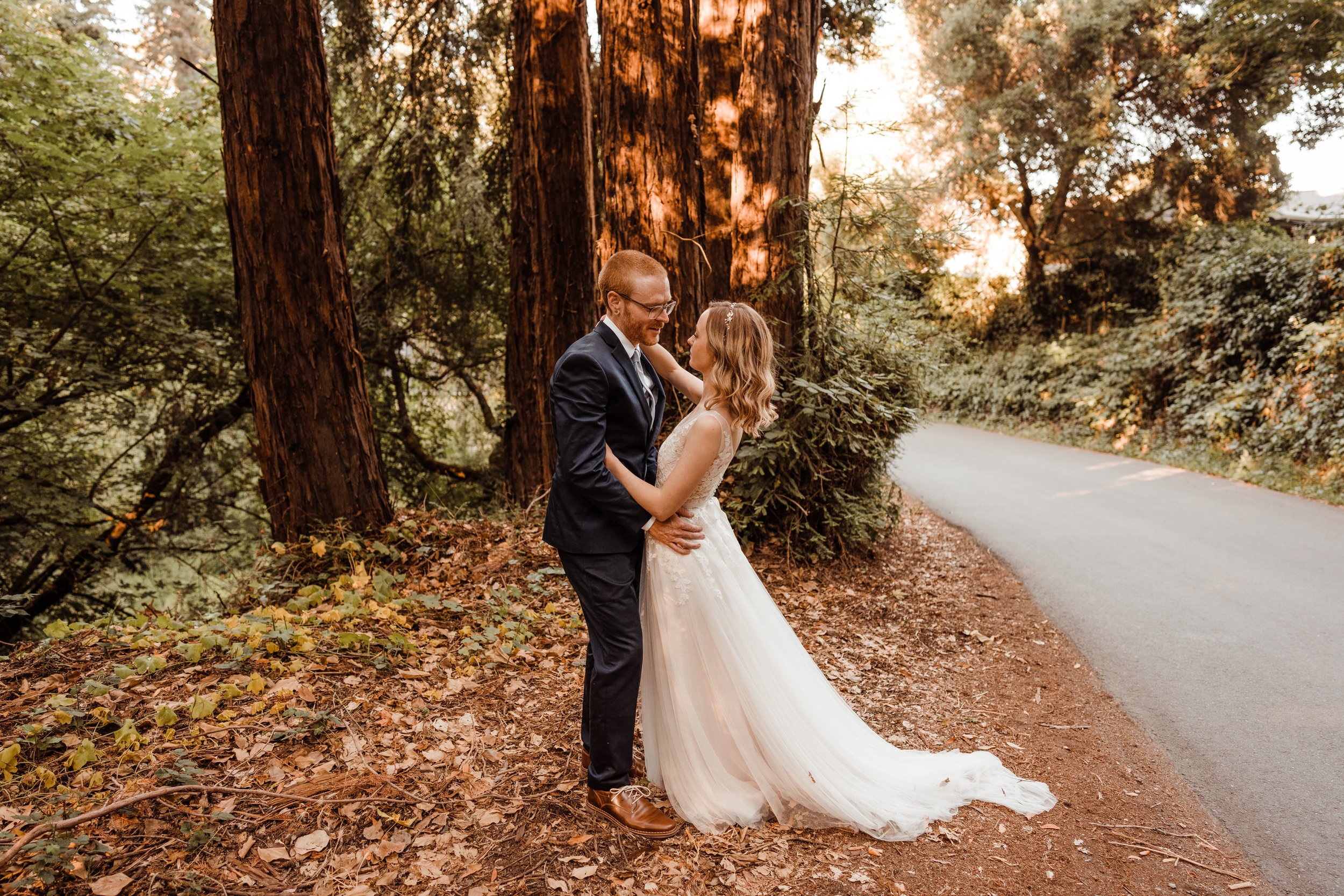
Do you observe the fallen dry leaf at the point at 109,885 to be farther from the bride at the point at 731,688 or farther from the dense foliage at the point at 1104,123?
the dense foliage at the point at 1104,123

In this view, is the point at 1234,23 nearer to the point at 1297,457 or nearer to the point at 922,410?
the point at 1297,457

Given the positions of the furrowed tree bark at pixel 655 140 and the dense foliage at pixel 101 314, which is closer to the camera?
the furrowed tree bark at pixel 655 140

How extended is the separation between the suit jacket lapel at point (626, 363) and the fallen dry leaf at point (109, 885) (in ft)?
8.53

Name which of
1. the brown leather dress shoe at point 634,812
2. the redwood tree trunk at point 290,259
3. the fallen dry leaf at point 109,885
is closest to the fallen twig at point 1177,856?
the brown leather dress shoe at point 634,812

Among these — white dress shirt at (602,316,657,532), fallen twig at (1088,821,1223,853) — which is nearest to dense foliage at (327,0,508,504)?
white dress shirt at (602,316,657,532)

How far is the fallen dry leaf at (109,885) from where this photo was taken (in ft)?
9.14

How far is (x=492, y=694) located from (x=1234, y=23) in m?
20.2

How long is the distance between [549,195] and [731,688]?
6779mm

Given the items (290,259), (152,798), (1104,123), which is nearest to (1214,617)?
(152,798)

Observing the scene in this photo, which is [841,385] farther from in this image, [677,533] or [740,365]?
[677,533]

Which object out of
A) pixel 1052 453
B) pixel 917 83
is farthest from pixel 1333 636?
pixel 917 83

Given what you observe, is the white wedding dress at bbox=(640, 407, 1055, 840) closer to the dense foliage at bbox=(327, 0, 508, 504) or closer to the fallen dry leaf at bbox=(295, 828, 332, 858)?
the fallen dry leaf at bbox=(295, 828, 332, 858)

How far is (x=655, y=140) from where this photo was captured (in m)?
7.14

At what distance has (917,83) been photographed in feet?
78.1
